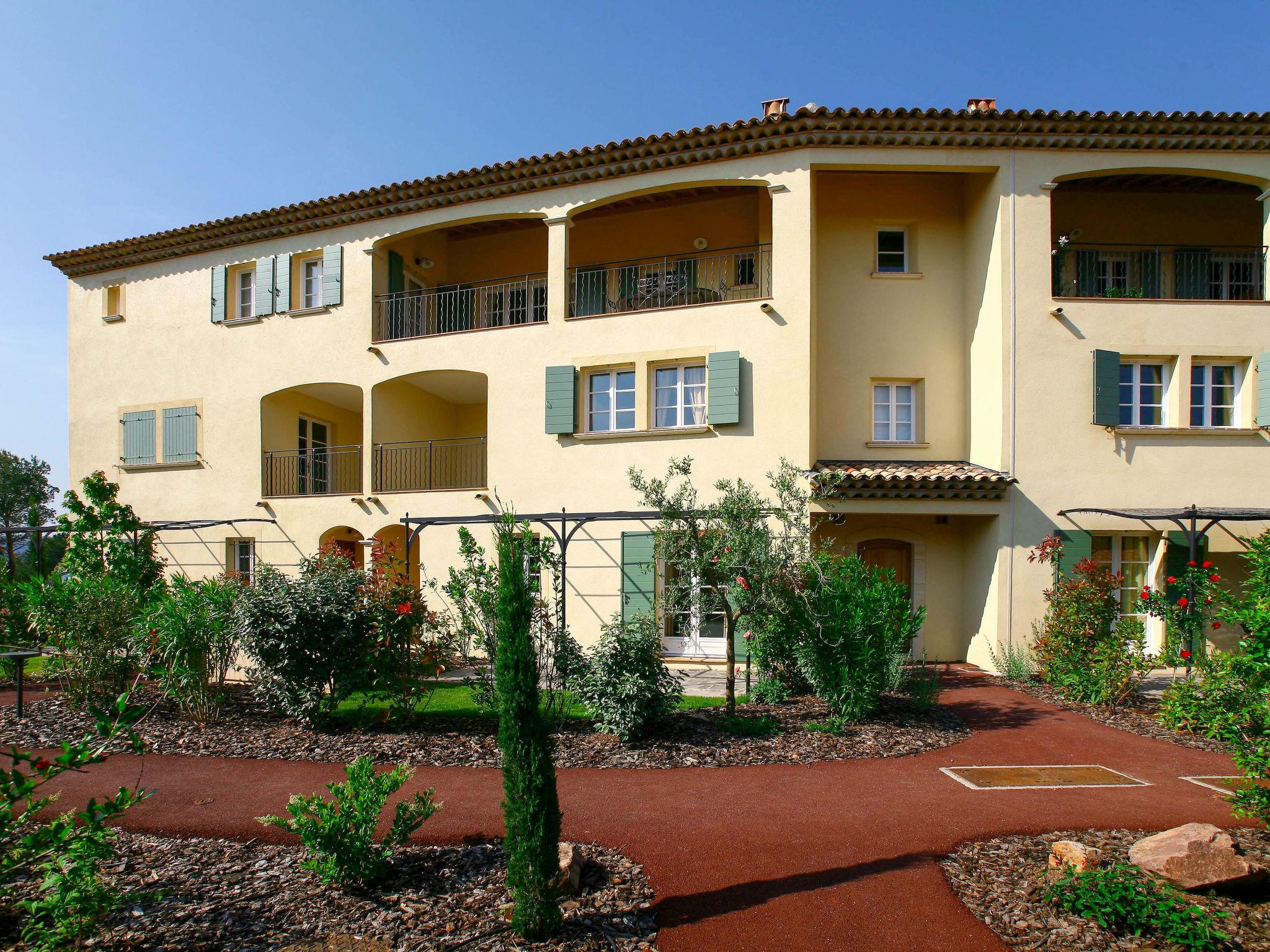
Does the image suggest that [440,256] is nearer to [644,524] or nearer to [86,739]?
[644,524]

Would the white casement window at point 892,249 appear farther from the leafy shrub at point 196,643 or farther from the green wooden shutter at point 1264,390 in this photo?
the leafy shrub at point 196,643

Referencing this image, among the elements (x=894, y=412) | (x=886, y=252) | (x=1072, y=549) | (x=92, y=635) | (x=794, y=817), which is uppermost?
(x=886, y=252)

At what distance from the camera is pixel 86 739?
385 cm

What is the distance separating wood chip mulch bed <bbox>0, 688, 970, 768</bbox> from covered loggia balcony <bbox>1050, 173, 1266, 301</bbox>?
984 centimetres

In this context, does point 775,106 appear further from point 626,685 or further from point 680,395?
point 626,685

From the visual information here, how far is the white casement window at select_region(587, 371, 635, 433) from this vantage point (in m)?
14.5

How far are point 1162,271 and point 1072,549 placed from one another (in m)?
6.27

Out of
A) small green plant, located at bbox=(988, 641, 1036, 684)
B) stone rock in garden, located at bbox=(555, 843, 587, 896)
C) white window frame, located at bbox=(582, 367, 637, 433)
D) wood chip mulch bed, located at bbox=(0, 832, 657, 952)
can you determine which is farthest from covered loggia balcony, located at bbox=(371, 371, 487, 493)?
stone rock in garden, located at bbox=(555, 843, 587, 896)

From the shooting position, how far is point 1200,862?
472 cm

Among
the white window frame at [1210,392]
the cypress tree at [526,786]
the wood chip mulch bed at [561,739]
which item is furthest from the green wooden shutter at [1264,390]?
the cypress tree at [526,786]

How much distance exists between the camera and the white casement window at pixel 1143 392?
13.3 meters

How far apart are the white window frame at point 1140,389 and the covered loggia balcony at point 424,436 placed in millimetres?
12041

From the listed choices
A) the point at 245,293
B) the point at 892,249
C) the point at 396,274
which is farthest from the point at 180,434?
the point at 892,249

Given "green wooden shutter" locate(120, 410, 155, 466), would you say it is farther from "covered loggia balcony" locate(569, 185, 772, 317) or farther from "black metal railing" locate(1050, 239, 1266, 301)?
"black metal railing" locate(1050, 239, 1266, 301)
